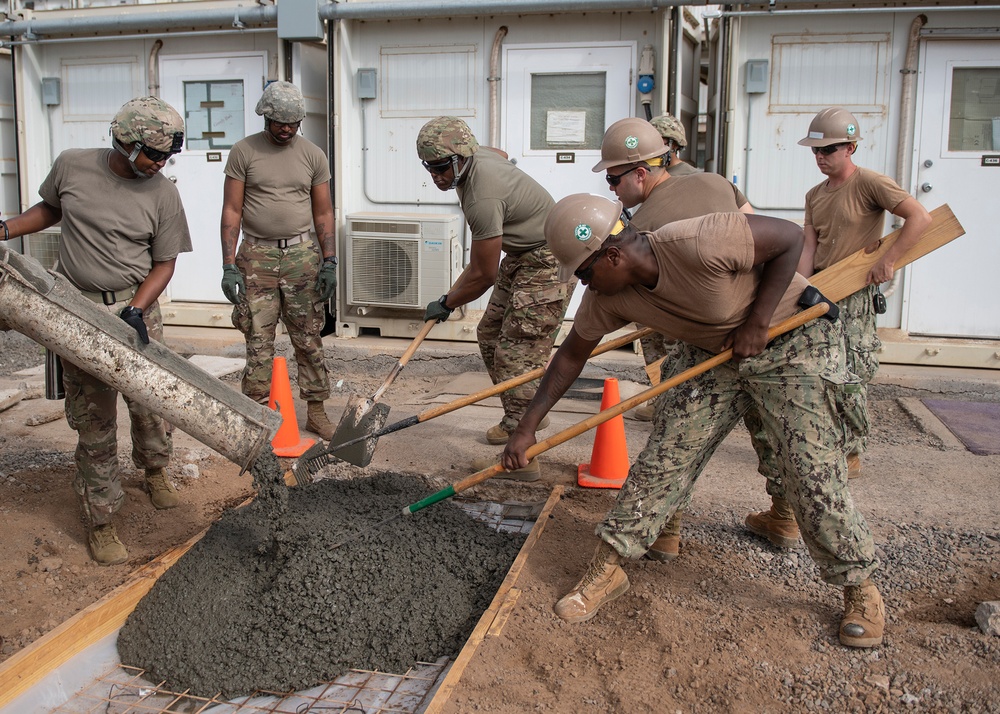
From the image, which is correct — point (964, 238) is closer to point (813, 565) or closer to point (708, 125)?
point (708, 125)

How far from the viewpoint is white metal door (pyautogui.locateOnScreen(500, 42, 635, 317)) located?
7.44 metres

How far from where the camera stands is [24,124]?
8.88m

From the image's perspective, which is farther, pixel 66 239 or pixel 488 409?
pixel 488 409

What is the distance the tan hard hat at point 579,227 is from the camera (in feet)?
9.52

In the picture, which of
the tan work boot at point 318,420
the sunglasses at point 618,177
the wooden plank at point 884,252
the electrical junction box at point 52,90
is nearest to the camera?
the sunglasses at point 618,177

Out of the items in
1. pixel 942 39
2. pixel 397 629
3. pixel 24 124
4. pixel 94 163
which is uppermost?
pixel 942 39

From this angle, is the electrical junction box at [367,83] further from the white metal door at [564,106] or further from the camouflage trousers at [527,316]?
the camouflage trousers at [527,316]

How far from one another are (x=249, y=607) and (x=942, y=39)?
6.57 metres

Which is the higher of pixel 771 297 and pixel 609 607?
pixel 771 297

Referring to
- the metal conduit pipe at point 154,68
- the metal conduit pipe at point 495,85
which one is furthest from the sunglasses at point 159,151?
the metal conduit pipe at point 154,68

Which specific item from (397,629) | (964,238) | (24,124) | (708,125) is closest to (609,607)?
(397,629)

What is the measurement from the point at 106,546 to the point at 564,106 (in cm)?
518

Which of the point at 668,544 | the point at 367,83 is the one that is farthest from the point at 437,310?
the point at 367,83

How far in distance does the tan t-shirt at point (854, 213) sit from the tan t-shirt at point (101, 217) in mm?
3303
